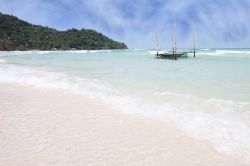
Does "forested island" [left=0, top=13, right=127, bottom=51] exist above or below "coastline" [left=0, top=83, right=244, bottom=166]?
above

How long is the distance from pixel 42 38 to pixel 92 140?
438 ft

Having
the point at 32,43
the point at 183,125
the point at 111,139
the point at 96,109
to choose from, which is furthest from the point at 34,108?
the point at 32,43

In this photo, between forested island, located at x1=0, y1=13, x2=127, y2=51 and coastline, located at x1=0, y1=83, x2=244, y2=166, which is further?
forested island, located at x1=0, y1=13, x2=127, y2=51

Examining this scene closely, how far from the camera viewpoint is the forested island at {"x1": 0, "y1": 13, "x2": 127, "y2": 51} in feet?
370

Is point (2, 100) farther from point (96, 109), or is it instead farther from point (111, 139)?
point (111, 139)

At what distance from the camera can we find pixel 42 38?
13325 cm

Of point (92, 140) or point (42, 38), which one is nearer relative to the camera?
point (92, 140)

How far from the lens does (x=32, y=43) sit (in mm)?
121688

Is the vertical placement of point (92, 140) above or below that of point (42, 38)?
below

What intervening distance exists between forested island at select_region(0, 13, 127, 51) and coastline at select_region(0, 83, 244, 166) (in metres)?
105

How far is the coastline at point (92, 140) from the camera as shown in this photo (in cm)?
439

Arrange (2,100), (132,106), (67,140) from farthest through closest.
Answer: (2,100) < (132,106) < (67,140)

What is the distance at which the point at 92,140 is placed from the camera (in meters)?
5.21

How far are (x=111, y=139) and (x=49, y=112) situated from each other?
8.01 feet
